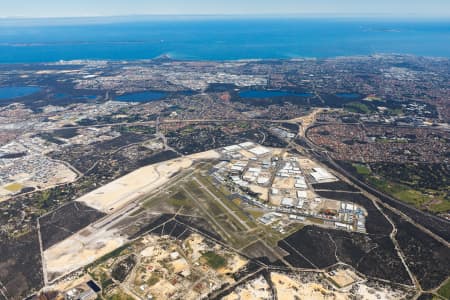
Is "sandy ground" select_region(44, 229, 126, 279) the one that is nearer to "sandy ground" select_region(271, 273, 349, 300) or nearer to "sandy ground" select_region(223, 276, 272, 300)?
"sandy ground" select_region(223, 276, 272, 300)

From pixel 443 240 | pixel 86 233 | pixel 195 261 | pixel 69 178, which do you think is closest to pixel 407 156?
pixel 443 240

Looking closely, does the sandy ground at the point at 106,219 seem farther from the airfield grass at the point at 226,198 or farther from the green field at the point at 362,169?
the green field at the point at 362,169

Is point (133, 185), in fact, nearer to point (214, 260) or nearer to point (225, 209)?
point (225, 209)

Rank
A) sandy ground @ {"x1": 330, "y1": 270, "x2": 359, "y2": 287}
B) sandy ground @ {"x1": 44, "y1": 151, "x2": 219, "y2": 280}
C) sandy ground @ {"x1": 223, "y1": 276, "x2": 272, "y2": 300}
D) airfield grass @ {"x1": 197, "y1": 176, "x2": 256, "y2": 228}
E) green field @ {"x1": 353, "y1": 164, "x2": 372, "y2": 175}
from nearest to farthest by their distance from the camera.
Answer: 1. sandy ground @ {"x1": 223, "y1": 276, "x2": 272, "y2": 300}
2. sandy ground @ {"x1": 330, "y1": 270, "x2": 359, "y2": 287}
3. sandy ground @ {"x1": 44, "y1": 151, "x2": 219, "y2": 280}
4. airfield grass @ {"x1": 197, "y1": 176, "x2": 256, "y2": 228}
5. green field @ {"x1": 353, "y1": 164, "x2": 372, "y2": 175}

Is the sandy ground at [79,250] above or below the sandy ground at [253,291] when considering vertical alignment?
A: below

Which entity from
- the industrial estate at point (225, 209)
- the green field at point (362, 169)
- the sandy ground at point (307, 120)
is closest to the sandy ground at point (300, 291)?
the industrial estate at point (225, 209)

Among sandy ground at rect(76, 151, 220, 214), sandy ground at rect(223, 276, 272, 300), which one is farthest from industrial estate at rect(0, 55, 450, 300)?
sandy ground at rect(76, 151, 220, 214)

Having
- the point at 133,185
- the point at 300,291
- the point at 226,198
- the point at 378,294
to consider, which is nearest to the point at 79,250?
the point at 133,185
